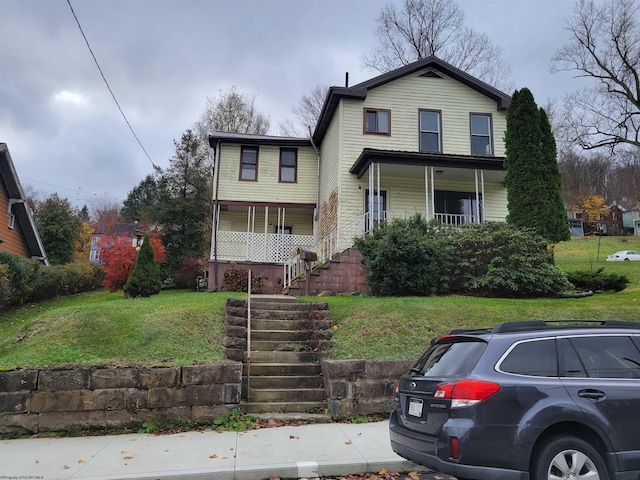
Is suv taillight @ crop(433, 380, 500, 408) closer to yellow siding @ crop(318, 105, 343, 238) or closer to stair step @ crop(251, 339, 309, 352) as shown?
stair step @ crop(251, 339, 309, 352)

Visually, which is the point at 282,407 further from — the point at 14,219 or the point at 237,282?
the point at 14,219

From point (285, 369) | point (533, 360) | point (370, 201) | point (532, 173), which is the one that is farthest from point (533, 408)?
point (370, 201)

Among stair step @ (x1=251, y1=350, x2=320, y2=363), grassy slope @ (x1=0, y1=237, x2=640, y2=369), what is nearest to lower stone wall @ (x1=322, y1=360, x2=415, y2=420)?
grassy slope @ (x1=0, y1=237, x2=640, y2=369)

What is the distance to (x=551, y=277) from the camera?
→ 11695 millimetres

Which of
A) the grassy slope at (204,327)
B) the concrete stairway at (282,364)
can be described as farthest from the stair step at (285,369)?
the grassy slope at (204,327)

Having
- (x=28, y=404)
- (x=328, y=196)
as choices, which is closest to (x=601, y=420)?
(x=28, y=404)

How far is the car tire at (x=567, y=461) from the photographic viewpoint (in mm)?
3568

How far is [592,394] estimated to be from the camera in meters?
3.77

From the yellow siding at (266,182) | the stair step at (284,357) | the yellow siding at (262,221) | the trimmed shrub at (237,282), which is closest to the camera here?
the stair step at (284,357)

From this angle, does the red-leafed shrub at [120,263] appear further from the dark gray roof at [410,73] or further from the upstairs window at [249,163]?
the dark gray roof at [410,73]

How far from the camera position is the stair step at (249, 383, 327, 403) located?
7125 millimetres

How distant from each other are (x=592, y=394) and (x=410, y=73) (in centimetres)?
1670

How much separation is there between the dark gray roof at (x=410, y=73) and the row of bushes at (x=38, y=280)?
1251 cm

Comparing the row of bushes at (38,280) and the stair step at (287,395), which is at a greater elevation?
the row of bushes at (38,280)
